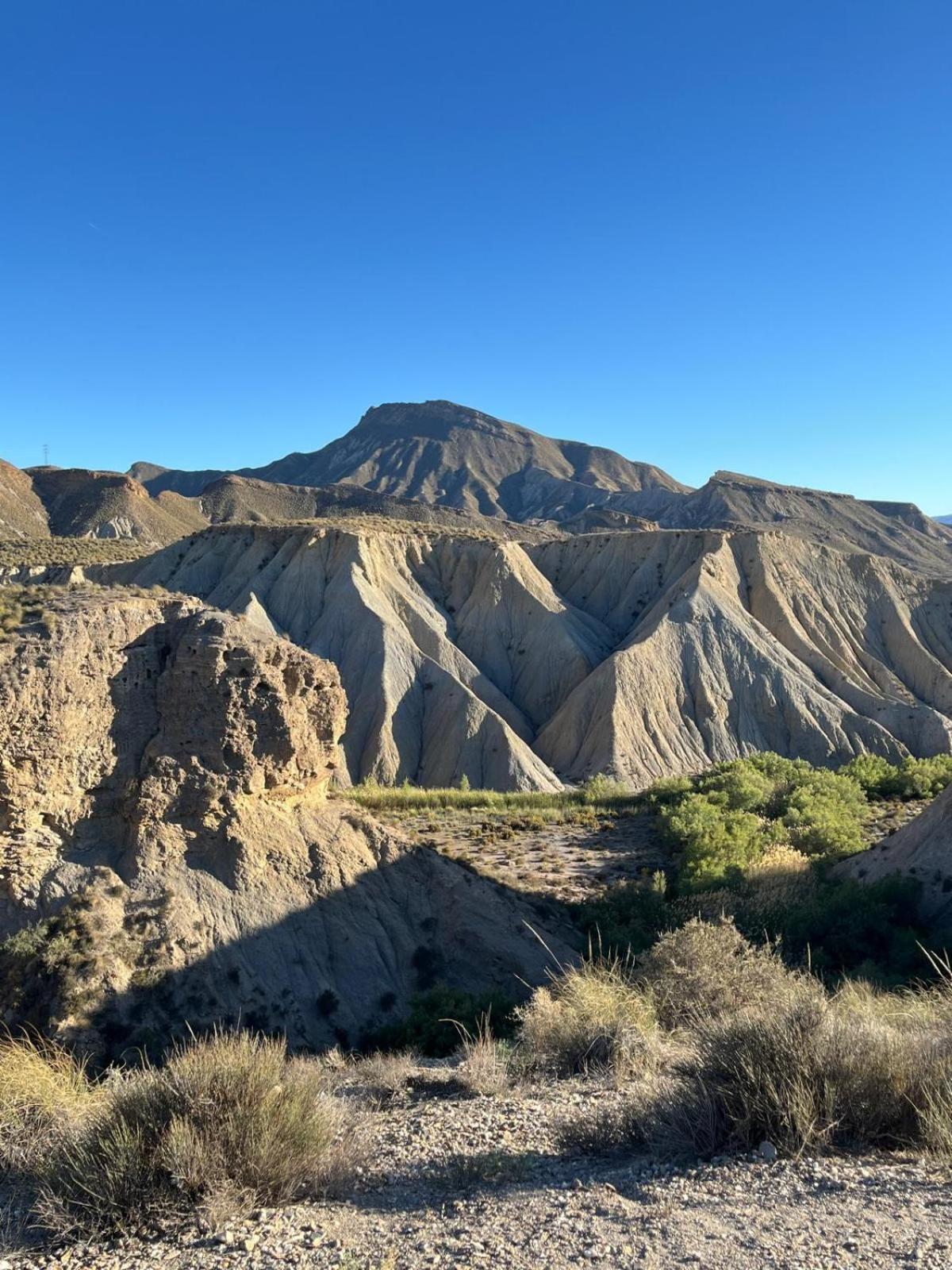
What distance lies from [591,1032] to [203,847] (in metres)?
7.25

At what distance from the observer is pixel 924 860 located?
62.8 ft

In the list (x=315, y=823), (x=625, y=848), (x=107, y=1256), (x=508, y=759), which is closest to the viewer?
(x=107, y=1256)

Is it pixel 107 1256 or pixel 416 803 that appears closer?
pixel 107 1256

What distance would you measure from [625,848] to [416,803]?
9.06 m

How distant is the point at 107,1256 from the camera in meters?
4.82

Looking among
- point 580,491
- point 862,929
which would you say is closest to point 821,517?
point 580,491

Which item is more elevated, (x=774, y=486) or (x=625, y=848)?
(x=774, y=486)

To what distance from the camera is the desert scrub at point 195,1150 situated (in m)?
5.16

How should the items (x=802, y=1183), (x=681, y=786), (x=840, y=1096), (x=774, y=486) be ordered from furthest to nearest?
1. (x=774, y=486)
2. (x=681, y=786)
3. (x=840, y=1096)
4. (x=802, y=1183)

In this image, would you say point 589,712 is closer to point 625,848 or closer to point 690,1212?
point 625,848

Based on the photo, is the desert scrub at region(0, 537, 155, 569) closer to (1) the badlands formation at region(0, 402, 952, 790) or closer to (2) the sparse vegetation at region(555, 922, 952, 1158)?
(1) the badlands formation at region(0, 402, 952, 790)

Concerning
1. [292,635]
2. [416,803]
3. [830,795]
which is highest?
[292,635]

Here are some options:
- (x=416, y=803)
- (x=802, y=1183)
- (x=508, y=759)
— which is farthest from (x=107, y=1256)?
(x=508, y=759)

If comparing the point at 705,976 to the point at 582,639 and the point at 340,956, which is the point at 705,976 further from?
the point at 582,639
